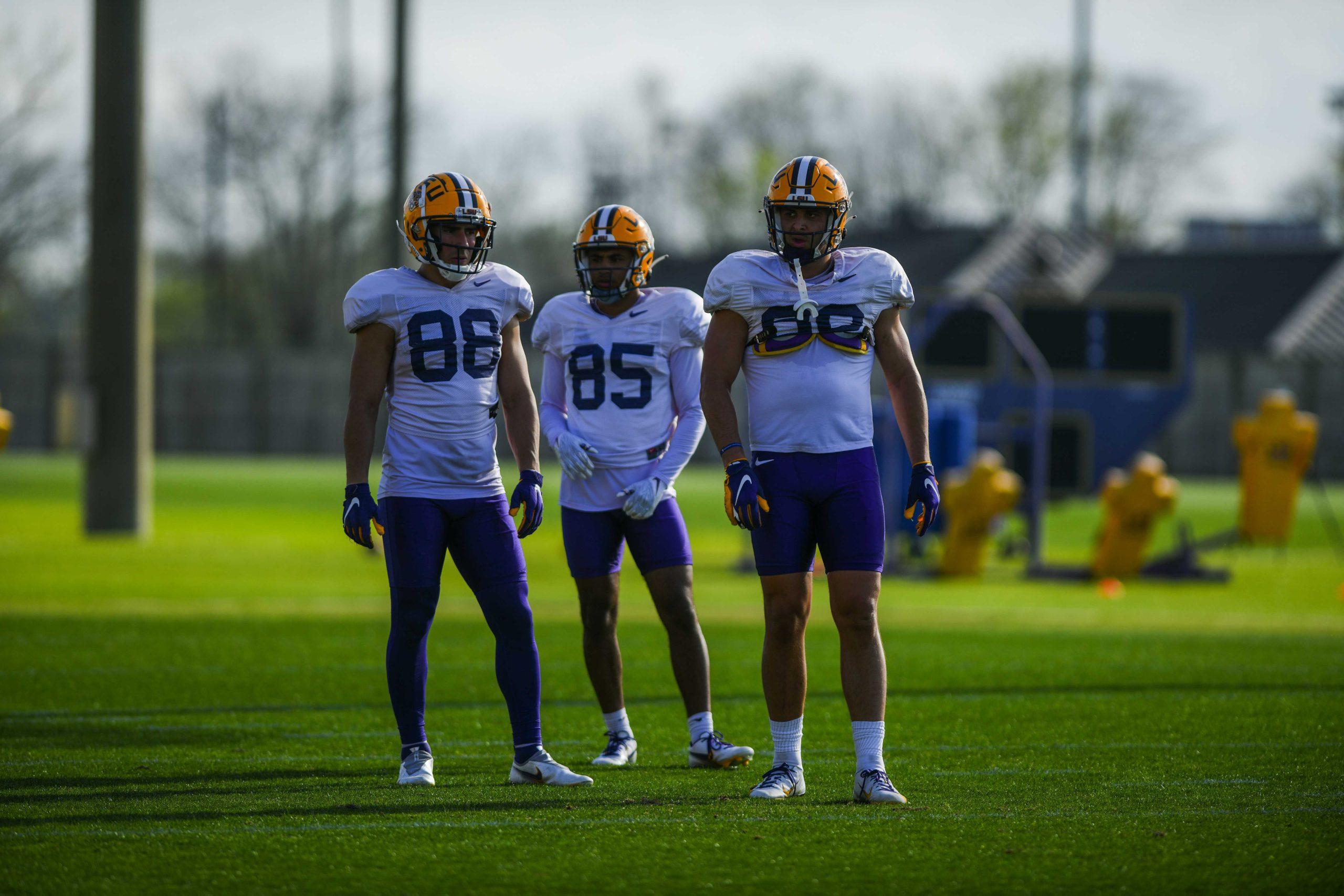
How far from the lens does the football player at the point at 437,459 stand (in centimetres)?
579

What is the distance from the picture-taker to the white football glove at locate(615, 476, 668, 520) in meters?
6.27

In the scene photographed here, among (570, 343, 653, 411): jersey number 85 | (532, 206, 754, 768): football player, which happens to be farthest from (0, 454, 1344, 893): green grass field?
(570, 343, 653, 411): jersey number 85

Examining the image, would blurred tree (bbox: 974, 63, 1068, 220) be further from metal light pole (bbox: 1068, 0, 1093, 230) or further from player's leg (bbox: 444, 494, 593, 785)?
player's leg (bbox: 444, 494, 593, 785)

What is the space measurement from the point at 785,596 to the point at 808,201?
4.31 feet

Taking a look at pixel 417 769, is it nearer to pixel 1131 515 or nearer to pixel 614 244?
pixel 614 244

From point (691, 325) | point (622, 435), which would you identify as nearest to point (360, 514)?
point (622, 435)

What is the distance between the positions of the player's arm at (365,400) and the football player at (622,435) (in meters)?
0.74

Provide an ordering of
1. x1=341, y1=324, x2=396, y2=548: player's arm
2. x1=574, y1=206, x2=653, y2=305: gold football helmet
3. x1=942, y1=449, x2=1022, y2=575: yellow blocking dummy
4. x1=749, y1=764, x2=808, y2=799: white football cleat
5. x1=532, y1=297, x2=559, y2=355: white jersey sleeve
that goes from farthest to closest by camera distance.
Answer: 1. x1=942, y1=449, x2=1022, y2=575: yellow blocking dummy
2. x1=532, y1=297, x2=559, y2=355: white jersey sleeve
3. x1=574, y1=206, x2=653, y2=305: gold football helmet
4. x1=341, y1=324, x2=396, y2=548: player's arm
5. x1=749, y1=764, x2=808, y2=799: white football cleat

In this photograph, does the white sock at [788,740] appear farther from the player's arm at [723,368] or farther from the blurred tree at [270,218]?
the blurred tree at [270,218]

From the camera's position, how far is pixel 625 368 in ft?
21.4

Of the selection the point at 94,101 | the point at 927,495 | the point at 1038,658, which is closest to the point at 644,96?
the point at 94,101

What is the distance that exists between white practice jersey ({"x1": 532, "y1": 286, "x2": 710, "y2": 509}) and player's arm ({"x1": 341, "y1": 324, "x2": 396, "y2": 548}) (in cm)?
92

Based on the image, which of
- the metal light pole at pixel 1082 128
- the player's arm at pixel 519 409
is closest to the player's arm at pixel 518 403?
the player's arm at pixel 519 409

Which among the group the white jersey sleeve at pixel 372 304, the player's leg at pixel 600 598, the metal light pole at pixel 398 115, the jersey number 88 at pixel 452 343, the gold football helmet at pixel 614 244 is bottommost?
the player's leg at pixel 600 598
